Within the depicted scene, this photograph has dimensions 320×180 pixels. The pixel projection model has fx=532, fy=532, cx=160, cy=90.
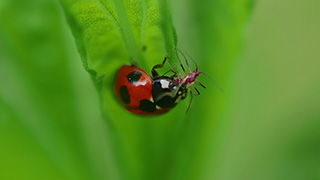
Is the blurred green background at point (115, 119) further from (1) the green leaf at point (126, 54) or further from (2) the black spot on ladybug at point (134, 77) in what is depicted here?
(2) the black spot on ladybug at point (134, 77)

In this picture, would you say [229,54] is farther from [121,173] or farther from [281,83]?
[281,83]

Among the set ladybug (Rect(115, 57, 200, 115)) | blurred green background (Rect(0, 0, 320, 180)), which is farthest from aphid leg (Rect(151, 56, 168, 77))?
blurred green background (Rect(0, 0, 320, 180))

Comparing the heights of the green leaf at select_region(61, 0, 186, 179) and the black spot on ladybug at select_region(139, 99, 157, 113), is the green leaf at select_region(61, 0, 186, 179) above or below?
above

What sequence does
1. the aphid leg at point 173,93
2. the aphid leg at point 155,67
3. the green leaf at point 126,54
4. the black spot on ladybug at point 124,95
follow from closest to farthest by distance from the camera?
the green leaf at point 126,54 < the aphid leg at point 155,67 < the black spot on ladybug at point 124,95 < the aphid leg at point 173,93

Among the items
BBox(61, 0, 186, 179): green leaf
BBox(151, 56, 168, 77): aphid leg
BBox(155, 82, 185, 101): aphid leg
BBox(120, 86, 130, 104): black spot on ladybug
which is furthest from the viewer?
BBox(155, 82, 185, 101): aphid leg

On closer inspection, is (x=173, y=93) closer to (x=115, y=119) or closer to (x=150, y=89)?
(x=150, y=89)

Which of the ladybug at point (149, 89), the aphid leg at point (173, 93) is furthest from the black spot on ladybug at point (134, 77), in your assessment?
the aphid leg at point (173, 93)

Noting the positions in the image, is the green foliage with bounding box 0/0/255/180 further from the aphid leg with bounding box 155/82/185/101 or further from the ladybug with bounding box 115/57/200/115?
the aphid leg with bounding box 155/82/185/101

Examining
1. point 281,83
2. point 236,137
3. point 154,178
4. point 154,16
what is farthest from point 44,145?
point 281,83
